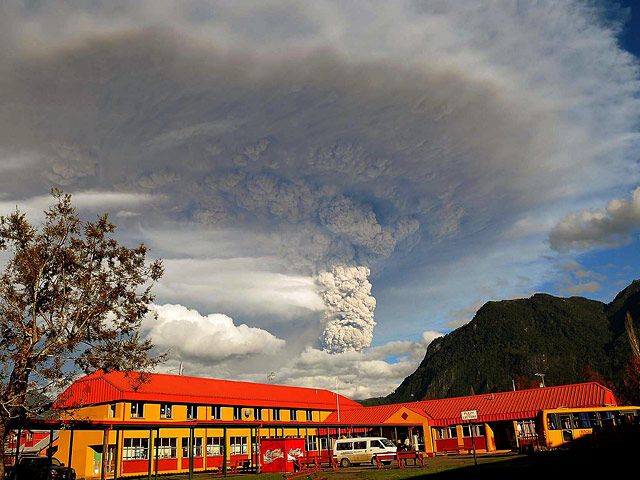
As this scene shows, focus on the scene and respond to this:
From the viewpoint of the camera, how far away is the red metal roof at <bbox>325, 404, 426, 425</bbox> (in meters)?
66.6

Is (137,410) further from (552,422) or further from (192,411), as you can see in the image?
(552,422)

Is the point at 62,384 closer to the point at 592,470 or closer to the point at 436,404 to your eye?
the point at 592,470

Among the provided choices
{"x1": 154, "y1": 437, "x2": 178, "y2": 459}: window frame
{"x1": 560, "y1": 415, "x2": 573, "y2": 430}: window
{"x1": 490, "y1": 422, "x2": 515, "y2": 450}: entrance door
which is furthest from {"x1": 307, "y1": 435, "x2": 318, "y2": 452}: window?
{"x1": 560, "y1": 415, "x2": 573, "y2": 430}: window

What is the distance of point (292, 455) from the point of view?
39.8 meters

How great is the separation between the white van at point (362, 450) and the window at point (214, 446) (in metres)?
13.6

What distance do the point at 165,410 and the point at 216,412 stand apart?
6.88 metres

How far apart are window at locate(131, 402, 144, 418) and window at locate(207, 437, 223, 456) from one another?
23.3 ft

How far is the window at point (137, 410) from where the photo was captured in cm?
4981

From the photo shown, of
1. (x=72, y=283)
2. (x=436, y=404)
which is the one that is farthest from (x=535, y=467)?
(x=436, y=404)

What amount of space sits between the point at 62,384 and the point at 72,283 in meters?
5.38

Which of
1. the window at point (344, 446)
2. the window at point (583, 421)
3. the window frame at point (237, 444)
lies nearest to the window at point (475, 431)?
the window at point (583, 421)

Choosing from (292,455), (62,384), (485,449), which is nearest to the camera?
(62,384)

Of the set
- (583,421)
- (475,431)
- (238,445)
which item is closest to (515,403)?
(475,431)

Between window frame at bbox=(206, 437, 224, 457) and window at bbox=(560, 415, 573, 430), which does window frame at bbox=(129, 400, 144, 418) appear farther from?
window at bbox=(560, 415, 573, 430)
